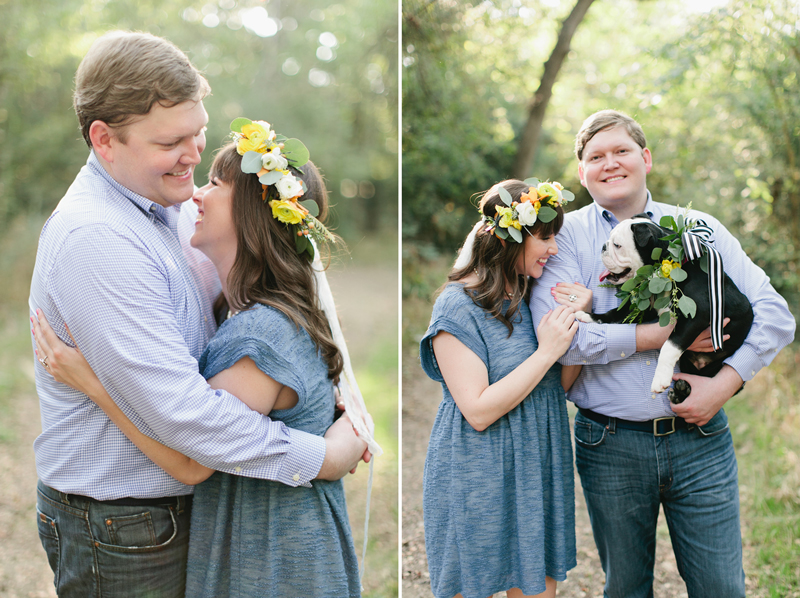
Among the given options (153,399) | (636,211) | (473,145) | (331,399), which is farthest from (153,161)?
(473,145)

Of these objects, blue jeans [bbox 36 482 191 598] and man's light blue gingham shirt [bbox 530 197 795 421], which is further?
man's light blue gingham shirt [bbox 530 197 795 421]

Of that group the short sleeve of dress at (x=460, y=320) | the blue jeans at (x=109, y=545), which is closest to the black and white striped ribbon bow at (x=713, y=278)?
the short sleeve of dress at (x=460, y=320)

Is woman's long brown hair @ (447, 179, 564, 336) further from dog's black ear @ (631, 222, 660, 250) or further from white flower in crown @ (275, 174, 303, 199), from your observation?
white flower in crown @ (275, 174, 303, 199)

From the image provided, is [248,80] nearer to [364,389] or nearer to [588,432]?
[364,389]

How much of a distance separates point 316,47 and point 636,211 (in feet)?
63.2

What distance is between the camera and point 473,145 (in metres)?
8.59

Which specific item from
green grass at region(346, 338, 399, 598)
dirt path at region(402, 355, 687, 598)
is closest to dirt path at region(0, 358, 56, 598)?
green grass at region(346, 338, 399, 598)

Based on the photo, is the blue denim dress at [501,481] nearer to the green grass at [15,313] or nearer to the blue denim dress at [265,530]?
the blue denim dress at [265,530]

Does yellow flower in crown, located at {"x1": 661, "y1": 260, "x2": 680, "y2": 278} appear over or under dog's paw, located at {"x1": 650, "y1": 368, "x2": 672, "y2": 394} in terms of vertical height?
over

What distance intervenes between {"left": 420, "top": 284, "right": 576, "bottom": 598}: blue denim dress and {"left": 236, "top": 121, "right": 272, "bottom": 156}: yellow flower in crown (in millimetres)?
913

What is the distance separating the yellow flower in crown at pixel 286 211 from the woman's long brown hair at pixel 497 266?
29.3 inches

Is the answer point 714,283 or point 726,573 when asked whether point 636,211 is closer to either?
point 714,283

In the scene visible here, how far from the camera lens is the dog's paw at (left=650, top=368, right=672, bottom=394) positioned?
227cm

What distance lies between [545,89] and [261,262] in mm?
7067
